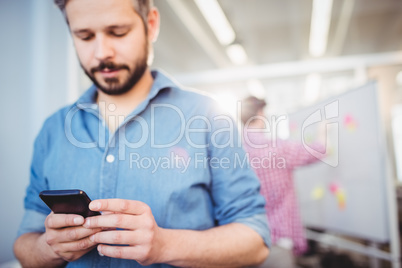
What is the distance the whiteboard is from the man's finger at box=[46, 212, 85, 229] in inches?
43.5

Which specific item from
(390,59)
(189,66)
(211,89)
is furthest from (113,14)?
(189,66)

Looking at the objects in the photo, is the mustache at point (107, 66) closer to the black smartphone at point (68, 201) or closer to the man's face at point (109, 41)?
the man's face at point (109, 41)

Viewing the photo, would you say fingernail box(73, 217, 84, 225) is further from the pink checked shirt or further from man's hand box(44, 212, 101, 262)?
the pink checked shirt

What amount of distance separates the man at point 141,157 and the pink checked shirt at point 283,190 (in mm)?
782

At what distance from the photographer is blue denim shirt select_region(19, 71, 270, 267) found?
54 centimetres

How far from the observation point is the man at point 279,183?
4.55 ft

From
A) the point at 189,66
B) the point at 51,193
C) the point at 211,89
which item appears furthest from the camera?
the point at 189,66

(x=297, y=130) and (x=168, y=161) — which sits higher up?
(x=297, y=130)

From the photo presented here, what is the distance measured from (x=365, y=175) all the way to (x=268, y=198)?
57 centimetres

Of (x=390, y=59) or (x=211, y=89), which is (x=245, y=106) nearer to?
(x=211, y=89)

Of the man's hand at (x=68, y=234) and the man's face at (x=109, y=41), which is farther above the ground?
the man's face at (x=109, y=41)

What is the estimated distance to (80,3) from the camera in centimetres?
55

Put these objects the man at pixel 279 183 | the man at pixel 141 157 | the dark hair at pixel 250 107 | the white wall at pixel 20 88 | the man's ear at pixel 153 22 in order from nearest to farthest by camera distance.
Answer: the man at pixel 141 157
the man's ear at pixel 153 22
the white wall at pixel 20 88
the man at pixel 279 183
the dark hair at pixel 250 107

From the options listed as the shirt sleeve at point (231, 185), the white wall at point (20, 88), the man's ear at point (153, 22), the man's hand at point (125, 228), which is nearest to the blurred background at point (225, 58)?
the white wall at point (20, 88)
